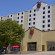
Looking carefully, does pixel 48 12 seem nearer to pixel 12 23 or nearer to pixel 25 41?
pixel 25 41

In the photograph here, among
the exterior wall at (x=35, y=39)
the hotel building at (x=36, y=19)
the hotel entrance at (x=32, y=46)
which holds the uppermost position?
the hotel building at (x=36, y=19)

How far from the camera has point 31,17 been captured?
99875 millimetres

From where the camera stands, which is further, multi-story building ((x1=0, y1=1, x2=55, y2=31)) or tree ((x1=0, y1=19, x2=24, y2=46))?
multi-story building ((x1=0, y1=1, x2=55, y2=31))

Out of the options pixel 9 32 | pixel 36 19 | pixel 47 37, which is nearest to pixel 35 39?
pixel 47 37

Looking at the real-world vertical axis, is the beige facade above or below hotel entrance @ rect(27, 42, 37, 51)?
above

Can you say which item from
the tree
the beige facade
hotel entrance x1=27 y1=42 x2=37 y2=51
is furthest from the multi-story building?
the tree

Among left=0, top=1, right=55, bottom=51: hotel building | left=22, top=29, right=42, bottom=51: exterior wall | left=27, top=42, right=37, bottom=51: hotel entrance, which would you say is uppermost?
left=0, top=1, right=55, bottom=51: hotel building

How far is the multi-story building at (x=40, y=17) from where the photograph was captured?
93750mm

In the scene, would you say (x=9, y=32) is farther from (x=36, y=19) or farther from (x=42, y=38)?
(x=36, y=19)

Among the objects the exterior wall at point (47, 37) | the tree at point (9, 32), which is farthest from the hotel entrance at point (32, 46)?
the tree at point (9, 32)

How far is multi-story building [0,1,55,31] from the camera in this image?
308 ft

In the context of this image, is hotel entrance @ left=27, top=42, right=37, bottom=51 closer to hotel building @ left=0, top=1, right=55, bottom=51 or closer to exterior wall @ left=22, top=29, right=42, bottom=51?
hotel building @ left=0, top=1, right=55, bottom=51

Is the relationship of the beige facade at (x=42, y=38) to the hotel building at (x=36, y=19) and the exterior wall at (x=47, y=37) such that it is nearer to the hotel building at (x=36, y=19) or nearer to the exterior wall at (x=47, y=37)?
the exterior wall at (x=47, y=37)

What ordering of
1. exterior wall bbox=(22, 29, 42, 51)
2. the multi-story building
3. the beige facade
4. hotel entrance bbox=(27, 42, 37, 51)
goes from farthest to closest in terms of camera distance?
the multi-story building < hotel entrance bbox=(27, 42, 37, 51) < exterior wall bbox=(22, 29, 42, 51) < the beige facade
